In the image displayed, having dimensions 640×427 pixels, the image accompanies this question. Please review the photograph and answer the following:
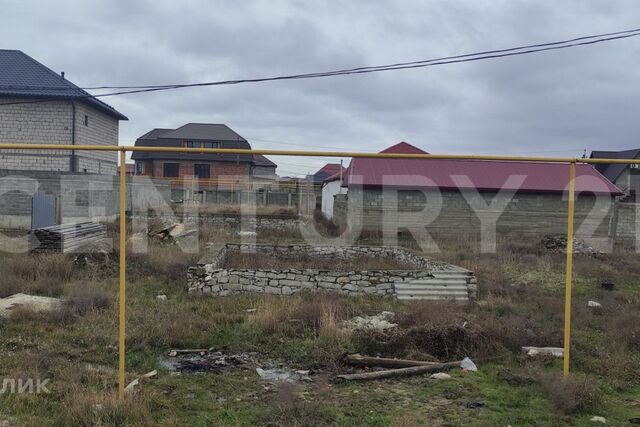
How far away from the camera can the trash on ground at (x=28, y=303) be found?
667 centimetres

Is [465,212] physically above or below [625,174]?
below

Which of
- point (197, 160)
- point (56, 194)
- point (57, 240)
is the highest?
Answer: point (197, 160)

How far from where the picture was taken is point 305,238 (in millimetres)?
17016

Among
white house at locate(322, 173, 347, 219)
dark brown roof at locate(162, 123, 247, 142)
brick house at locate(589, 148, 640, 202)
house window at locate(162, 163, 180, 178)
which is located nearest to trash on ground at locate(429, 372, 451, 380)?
white house at locate(322, 173, 347, 219)

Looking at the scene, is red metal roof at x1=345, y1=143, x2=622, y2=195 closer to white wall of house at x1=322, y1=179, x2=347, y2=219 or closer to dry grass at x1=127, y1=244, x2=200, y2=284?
white wall of house at x1=322, y1=179, x2=347, y2=219

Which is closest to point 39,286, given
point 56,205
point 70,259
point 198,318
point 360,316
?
point 70,259

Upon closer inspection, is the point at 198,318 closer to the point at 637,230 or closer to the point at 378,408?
the point at 378,408

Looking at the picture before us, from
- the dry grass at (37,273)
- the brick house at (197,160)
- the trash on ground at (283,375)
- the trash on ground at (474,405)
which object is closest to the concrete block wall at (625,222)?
the trash on ground at (474,405)

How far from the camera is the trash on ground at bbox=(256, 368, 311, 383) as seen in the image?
183 inches

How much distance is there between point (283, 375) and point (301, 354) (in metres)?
0.56

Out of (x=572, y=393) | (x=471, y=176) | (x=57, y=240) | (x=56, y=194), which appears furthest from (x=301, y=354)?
(x=471, y=176)

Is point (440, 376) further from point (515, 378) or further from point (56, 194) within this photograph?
point (56, 194)

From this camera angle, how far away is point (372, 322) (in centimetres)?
654

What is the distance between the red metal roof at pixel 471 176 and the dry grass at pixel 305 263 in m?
7.63
